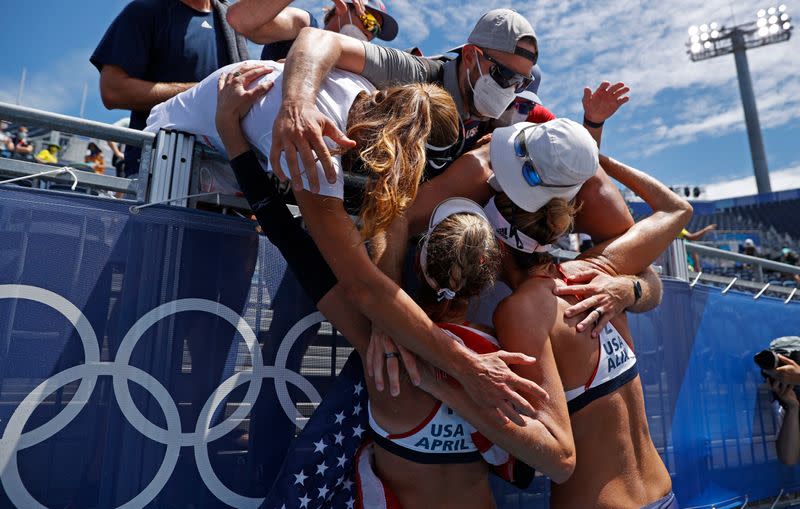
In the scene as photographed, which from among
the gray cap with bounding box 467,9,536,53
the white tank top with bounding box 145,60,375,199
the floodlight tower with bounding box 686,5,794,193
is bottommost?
the white tank top with bounding box 145,60,375,199

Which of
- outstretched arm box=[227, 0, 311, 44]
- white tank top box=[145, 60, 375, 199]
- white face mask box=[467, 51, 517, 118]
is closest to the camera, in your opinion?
white tank top box=[145, 60, 375, 199]

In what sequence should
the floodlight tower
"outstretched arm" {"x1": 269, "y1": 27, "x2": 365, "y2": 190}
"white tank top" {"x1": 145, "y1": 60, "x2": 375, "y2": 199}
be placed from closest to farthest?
"outstretched arm" {"x1": 269, "y1": 27, "x2": 365, "y2": 190}, "white tank top" {"x1": 145, "y1": 60, "x2": 375, "y2": 199}, the floodlight tower

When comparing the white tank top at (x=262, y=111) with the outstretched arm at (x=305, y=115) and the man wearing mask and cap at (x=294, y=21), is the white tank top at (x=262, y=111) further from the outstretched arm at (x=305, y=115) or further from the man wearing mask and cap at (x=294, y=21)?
the man wearing mask and cap at (x=294, y=21)

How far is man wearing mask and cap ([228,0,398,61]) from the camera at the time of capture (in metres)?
2.22

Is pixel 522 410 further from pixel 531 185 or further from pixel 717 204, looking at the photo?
pixel 717 204

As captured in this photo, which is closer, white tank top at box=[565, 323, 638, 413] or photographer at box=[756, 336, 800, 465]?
white tank top at box=[565, 323, 638, 413]

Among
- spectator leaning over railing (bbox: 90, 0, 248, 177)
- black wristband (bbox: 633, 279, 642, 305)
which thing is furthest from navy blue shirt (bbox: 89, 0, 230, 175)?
black wristband (bbox: 633, 279, 642, 305)

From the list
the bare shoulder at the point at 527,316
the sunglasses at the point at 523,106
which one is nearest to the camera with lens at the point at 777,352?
the sunglasses at the point at 523,106

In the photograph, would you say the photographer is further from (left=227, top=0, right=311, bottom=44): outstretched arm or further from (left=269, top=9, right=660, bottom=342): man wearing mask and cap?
(left=227, top=0, right=311, bottom=44): outstretched arm

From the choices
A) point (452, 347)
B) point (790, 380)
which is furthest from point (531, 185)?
point (790, 380)

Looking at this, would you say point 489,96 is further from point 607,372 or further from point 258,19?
point 607,372

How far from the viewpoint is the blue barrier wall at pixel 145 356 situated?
166 cm

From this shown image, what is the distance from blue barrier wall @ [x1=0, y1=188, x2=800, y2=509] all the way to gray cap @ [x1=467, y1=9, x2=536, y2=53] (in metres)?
1.27

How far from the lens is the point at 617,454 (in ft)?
6.71
